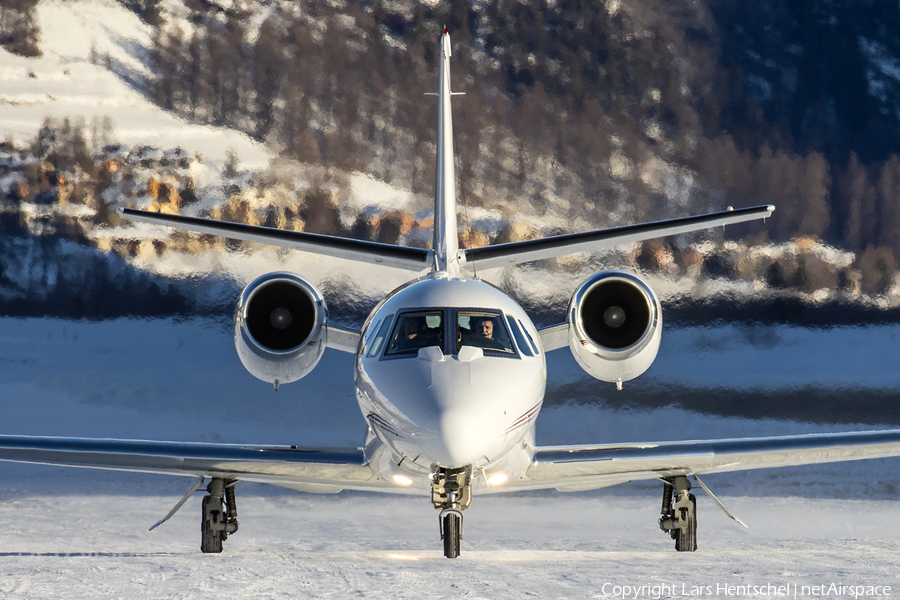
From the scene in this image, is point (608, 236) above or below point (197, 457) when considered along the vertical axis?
above

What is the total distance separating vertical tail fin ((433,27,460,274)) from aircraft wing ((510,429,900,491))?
126 inches

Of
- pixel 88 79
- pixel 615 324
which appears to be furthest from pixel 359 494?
pixel 88 79

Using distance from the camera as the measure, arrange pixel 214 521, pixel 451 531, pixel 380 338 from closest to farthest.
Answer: pixel 451 531
pixel 380 338
pixel 214 521

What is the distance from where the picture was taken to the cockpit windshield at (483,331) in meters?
10.2

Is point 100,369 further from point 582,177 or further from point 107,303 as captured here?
point 582,177

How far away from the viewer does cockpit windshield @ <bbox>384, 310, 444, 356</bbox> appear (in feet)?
33.2

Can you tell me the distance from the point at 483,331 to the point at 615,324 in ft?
9.90

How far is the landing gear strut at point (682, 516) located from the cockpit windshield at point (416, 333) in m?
5.16

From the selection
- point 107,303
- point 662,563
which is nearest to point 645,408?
point 662,563

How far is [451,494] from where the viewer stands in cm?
1010

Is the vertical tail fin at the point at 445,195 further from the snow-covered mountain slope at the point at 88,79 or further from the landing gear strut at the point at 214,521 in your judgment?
the snow-covered mountain slope at the point at 88,79

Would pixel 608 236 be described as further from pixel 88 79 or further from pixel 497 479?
pixel 88 79

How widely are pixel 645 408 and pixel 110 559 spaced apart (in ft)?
42.7

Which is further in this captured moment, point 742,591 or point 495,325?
point 495,325
